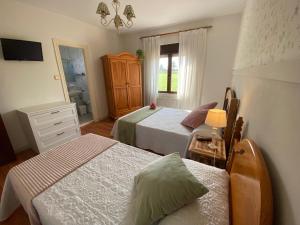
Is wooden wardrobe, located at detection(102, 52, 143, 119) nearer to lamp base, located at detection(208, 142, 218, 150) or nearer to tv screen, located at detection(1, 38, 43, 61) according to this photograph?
tv screen, located at detection(1, 38, 43, 61)

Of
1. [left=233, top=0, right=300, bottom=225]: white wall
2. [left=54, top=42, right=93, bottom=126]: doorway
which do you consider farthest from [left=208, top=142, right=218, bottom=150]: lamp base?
[left=54, top=42, right=93, bottom=126]: doorway

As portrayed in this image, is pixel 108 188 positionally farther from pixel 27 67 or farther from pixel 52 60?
pixel 52 60

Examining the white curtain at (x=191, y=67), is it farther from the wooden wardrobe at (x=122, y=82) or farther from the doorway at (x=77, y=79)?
the doorway at (x=77, y=79)

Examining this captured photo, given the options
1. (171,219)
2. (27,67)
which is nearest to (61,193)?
(171,219)

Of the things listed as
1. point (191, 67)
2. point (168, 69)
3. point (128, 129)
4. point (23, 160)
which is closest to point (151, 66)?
point (168, 69)

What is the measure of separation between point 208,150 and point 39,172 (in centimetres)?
162

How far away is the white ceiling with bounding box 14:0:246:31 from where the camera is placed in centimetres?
229

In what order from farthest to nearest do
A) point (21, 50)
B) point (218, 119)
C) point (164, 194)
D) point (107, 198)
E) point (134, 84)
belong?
point (134, 84) < point (21, 50) < point (218, 119) < point (107, 198) < point (164, 194)

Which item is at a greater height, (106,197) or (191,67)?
Result: (191,67)

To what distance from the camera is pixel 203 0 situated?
7.48 feet

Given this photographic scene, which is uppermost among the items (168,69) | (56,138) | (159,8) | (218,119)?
(159,8)

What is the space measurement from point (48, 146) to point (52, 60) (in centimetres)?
167

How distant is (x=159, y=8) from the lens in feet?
8.34

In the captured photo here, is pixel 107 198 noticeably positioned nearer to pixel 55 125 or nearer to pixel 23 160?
pixel 55 125
